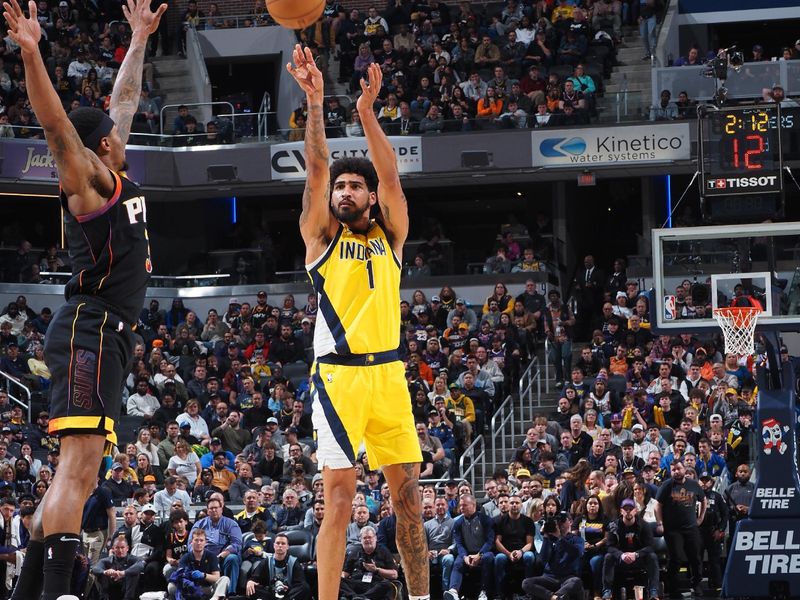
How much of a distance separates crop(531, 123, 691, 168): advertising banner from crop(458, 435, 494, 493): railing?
761cm

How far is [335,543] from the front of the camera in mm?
6773

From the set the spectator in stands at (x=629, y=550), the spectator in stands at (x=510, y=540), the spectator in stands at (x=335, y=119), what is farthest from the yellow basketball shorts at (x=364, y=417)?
the spectator in stands at (x=335, y=119)

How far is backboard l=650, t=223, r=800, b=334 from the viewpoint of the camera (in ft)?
42.8

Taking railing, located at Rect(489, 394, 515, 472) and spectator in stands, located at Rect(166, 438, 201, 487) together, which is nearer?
spectator in stands, located at Rect(166, 438, 201, 487)

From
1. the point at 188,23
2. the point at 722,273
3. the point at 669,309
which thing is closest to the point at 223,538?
the point at 669,309


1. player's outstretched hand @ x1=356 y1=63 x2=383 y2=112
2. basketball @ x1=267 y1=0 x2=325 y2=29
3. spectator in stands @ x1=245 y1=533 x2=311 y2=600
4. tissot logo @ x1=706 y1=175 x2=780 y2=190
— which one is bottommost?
spectator in stands @ x1=245 y1=533 x2=311 y2=600

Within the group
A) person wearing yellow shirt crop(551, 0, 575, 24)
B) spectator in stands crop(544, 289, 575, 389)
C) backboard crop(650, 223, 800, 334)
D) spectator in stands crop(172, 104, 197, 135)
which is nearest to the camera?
backboard crop(650, 223, 800, 334)

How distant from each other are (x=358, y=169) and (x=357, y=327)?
858mm

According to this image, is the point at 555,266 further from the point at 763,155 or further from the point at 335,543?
the point at 335,543

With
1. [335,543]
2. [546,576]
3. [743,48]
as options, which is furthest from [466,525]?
[743,48]

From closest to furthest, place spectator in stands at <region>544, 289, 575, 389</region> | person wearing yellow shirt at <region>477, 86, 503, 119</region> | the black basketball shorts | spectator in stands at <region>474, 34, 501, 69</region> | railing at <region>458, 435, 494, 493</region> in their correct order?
the black basketball shorts < railing at <region>458, 435, 494, 493</region> < spectator in stands at <region>544, 289, 575, 389</region> < person wearing yellow shirt at <region>477, 86, 503, 119</region> < spectator in stands at <region>474, 34, 501, 69</region>

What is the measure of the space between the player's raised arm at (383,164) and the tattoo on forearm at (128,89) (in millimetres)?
1206

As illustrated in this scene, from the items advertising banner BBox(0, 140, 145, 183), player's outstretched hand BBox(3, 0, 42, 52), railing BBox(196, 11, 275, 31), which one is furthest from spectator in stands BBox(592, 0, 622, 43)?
player's outstretched hand BBox(3, 0, 42, 52)

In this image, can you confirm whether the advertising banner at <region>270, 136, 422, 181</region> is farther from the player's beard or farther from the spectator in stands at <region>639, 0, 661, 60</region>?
the player's beard
